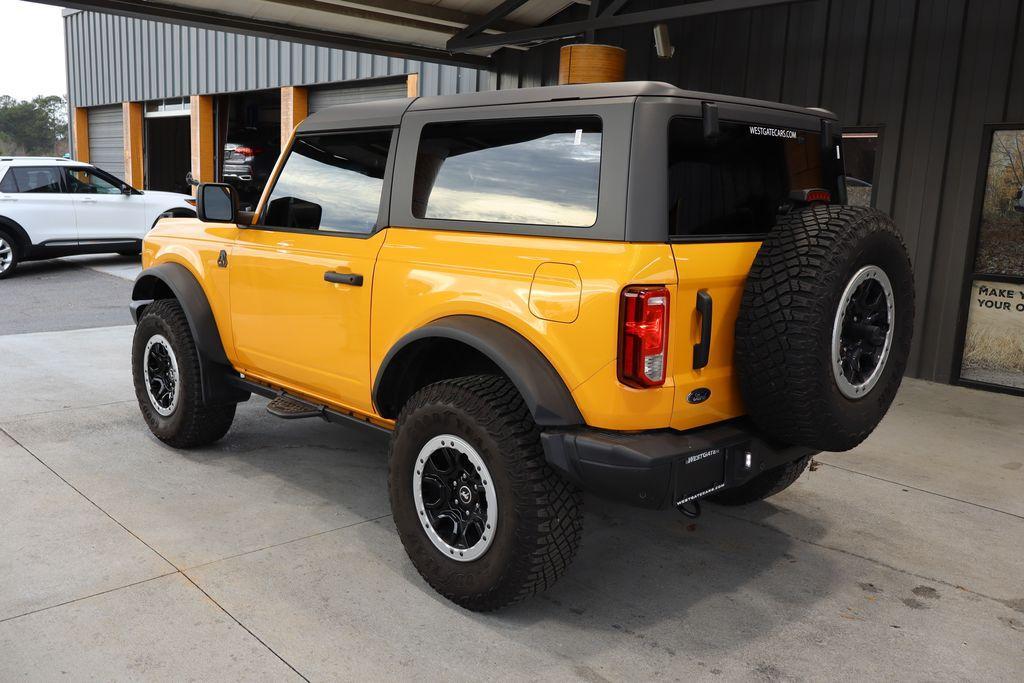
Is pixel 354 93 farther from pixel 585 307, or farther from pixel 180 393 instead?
pixel 585 307

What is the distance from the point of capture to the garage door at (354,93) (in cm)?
1393

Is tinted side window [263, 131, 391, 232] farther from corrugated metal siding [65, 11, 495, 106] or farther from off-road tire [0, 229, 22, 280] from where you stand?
off-road tire [0, 229, 22, 280]

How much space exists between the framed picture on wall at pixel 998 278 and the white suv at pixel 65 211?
32.9ft

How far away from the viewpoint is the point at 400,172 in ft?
12.1

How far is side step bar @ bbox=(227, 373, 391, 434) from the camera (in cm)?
398

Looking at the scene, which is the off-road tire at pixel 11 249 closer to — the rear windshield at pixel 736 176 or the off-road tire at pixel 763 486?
the off-road tire at pixel 763 486

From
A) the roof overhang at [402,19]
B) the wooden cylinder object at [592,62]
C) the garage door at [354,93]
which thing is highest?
the roof overhang at [402,19]

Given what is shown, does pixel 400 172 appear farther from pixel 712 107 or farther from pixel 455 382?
pixel 712 107

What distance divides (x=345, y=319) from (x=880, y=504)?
2.93 meters

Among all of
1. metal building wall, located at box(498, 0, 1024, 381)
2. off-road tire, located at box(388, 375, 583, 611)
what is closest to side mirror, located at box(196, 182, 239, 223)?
off-road tire, located at box(388, 375, 583, 611)

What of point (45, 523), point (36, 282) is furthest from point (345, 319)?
point (36, 282)

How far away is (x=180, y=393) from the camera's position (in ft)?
15.9

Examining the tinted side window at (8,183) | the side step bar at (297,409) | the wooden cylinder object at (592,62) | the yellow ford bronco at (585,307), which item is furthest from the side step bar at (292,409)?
the tinted side window at (8,183)

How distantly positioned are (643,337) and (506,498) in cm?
75
